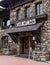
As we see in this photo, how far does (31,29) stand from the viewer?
59.6ft

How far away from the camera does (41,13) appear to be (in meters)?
18.9

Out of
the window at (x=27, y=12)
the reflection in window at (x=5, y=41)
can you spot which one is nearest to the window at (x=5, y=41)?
the reflection in window at (x=5, y=41)

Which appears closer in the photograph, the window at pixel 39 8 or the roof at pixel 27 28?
the roof at pixel 27 28

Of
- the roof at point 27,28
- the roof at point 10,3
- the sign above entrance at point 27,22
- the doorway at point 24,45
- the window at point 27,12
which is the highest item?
the roof at point 10,3

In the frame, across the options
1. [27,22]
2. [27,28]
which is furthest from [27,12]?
[27,28]

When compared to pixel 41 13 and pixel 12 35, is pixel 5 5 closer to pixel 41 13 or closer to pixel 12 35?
pixel 12 35

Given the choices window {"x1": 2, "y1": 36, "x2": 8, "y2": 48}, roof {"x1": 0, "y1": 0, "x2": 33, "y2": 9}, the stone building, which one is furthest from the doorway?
roof {"x1": 0, "y1": 0, "x2": 33, "y2": 9}

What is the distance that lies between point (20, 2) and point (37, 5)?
294 cm

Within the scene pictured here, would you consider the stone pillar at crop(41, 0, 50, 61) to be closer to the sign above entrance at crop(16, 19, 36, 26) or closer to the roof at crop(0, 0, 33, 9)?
the sign above entrance at crop(16, 19, 36, 26)

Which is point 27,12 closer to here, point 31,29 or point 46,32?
point 31,29

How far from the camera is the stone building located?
58.4 ft

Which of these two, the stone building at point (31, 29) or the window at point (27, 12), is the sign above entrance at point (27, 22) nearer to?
the stone building at point (31, 29)

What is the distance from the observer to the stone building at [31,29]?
58.4ft

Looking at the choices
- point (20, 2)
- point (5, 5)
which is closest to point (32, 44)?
point (20, 2)
